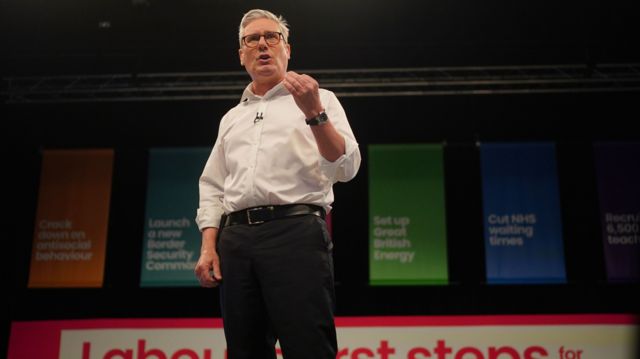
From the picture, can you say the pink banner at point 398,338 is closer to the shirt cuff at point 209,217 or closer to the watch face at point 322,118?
the shirt cuff at point 209,217

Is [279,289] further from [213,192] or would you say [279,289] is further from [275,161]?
[213,192]

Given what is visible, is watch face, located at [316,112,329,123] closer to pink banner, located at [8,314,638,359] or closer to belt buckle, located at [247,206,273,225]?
belt buckle, located at [247,206,273,225]

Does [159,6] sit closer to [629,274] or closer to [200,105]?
[200,105]

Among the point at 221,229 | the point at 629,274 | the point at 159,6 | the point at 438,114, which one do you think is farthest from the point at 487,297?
the point at 221,229

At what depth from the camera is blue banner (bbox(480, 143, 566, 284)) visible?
15.4 feet

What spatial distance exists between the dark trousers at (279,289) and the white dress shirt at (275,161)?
0.09 meters

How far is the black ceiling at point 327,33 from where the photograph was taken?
459 cm

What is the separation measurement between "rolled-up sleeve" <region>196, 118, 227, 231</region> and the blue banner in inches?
134

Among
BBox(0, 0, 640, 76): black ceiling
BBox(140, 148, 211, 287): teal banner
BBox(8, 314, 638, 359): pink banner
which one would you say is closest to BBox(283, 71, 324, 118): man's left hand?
BBox(8, 314, 638, 359): pink banner

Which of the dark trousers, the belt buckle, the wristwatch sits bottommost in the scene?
the dark trousers

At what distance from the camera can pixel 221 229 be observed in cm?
167

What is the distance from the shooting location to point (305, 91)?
1.44 metres

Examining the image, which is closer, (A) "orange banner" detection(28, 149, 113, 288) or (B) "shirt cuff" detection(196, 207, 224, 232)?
(B) "shirt cuff" detection(196, 207, 224, 232)

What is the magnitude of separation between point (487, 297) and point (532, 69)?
6.48ft
